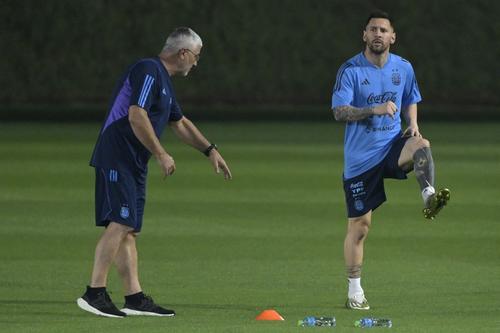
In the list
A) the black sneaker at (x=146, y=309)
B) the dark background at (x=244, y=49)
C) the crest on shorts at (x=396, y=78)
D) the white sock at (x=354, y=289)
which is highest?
the dark background at (x=244, y=49)

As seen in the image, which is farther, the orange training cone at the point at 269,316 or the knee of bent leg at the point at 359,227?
the knee of bent leg at the point at 359,227

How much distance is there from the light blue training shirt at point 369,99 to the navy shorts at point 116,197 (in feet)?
5.40

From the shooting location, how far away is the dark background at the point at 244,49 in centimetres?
3741

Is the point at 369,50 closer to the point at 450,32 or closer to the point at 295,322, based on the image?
the point at 295,322

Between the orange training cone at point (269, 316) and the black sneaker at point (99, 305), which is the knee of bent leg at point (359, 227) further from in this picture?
the black sneaker at point (99, 305)

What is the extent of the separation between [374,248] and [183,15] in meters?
24.9

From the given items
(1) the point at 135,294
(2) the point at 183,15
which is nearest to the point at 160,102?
(1) the point at 135,294

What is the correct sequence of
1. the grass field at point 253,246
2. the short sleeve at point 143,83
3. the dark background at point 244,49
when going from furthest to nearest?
the dark background at point 244,49 → the grass field at point 253,246 → the short sleeve at point 143,83

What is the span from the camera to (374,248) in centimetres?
1362

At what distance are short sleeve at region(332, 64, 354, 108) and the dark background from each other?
2676 centimetres

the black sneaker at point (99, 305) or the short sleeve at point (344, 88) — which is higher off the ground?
the short sleeve at point (344, 88)

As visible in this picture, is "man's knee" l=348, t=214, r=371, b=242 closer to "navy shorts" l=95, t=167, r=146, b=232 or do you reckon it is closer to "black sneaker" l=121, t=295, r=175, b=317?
"black sneaker" l=121, t=295, r=175, b=317

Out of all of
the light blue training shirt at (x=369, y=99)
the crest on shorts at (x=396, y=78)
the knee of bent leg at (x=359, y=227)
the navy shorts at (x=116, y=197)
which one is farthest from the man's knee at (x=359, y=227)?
the navy shorts at (x=116, y=197)

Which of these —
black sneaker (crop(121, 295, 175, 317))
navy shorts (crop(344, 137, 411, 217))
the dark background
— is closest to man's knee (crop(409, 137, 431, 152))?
navy shorts (crop(344, 137, 411, 217))
